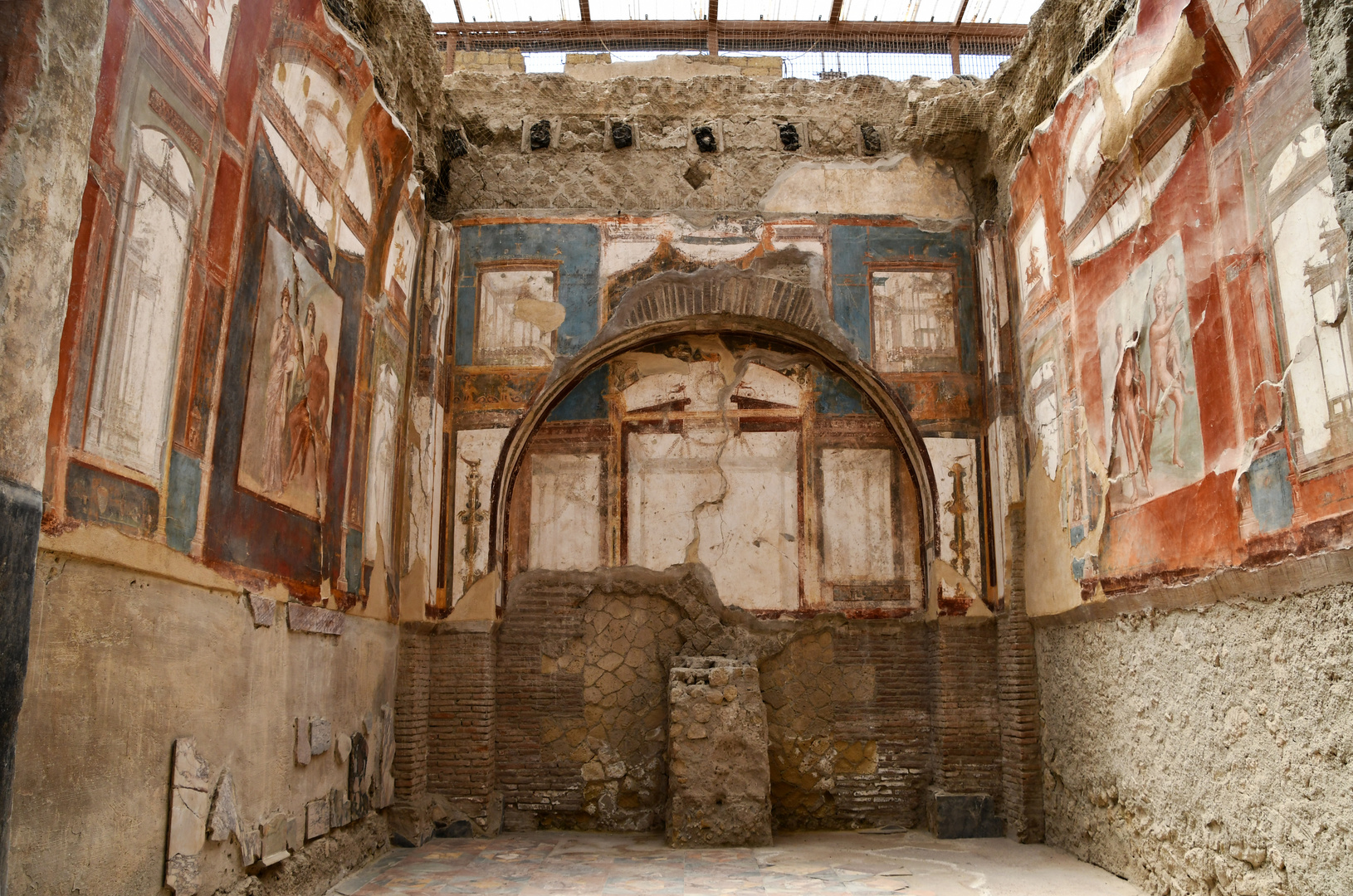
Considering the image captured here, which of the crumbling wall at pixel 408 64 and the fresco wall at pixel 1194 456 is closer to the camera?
the fresco wall at pixel 1194 456

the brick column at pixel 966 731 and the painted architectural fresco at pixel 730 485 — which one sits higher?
the painted architectural fresco at pixel 730 485

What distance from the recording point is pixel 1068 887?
17.0 ft

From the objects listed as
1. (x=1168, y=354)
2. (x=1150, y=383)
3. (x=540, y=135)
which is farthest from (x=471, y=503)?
(x=1168, y=354)

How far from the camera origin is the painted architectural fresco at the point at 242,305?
339cm

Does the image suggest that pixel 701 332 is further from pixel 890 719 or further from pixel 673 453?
pixel 890 719

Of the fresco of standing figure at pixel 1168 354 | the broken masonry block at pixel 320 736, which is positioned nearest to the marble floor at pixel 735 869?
the broken masonry block at pixel 320 736

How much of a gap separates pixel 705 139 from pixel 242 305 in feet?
13.5

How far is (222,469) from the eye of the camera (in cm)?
423

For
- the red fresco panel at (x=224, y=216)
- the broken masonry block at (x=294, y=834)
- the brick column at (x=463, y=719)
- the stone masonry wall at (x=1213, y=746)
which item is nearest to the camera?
the stone masonry wall at (x=1213, y=746)

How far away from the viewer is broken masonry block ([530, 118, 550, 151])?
761 cm

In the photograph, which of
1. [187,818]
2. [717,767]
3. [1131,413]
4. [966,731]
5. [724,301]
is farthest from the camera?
[724,301]

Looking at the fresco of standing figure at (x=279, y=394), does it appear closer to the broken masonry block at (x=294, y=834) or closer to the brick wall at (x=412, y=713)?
the broken masonry block at (x=294, y=834)

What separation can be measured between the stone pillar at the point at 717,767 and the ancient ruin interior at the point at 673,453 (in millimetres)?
26

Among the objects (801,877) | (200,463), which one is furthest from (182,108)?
(801,877)
